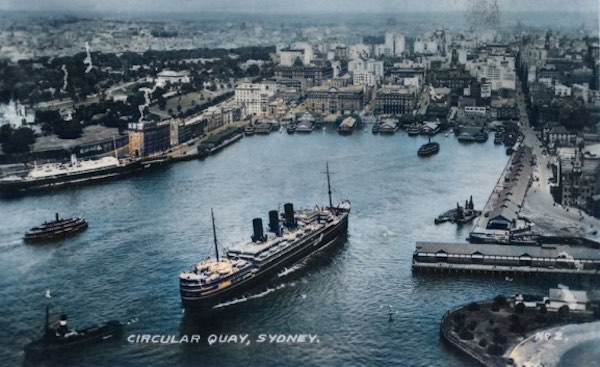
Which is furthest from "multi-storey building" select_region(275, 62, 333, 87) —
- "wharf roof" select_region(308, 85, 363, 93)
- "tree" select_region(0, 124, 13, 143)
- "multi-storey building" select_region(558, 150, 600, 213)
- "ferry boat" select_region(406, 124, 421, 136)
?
"multi-storey building" select_region(558, 150, 600, 213)

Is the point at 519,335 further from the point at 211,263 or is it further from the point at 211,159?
the point at 211,159

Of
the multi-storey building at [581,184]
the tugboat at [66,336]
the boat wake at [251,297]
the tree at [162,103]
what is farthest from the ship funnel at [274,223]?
the tree at [162,103]

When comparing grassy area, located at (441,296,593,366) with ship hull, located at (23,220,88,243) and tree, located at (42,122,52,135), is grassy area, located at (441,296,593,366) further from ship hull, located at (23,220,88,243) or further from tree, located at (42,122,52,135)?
tree, located at (42,122,52,135)

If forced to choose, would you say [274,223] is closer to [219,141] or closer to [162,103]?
[219,141]

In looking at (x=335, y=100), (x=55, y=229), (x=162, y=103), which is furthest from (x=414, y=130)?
(x=55, y=229)

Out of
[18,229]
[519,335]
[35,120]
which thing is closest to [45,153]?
[35,120]

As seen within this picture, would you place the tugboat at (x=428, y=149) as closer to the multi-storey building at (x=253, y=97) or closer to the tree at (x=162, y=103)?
the multi-storey building at (x=253, y=97)
